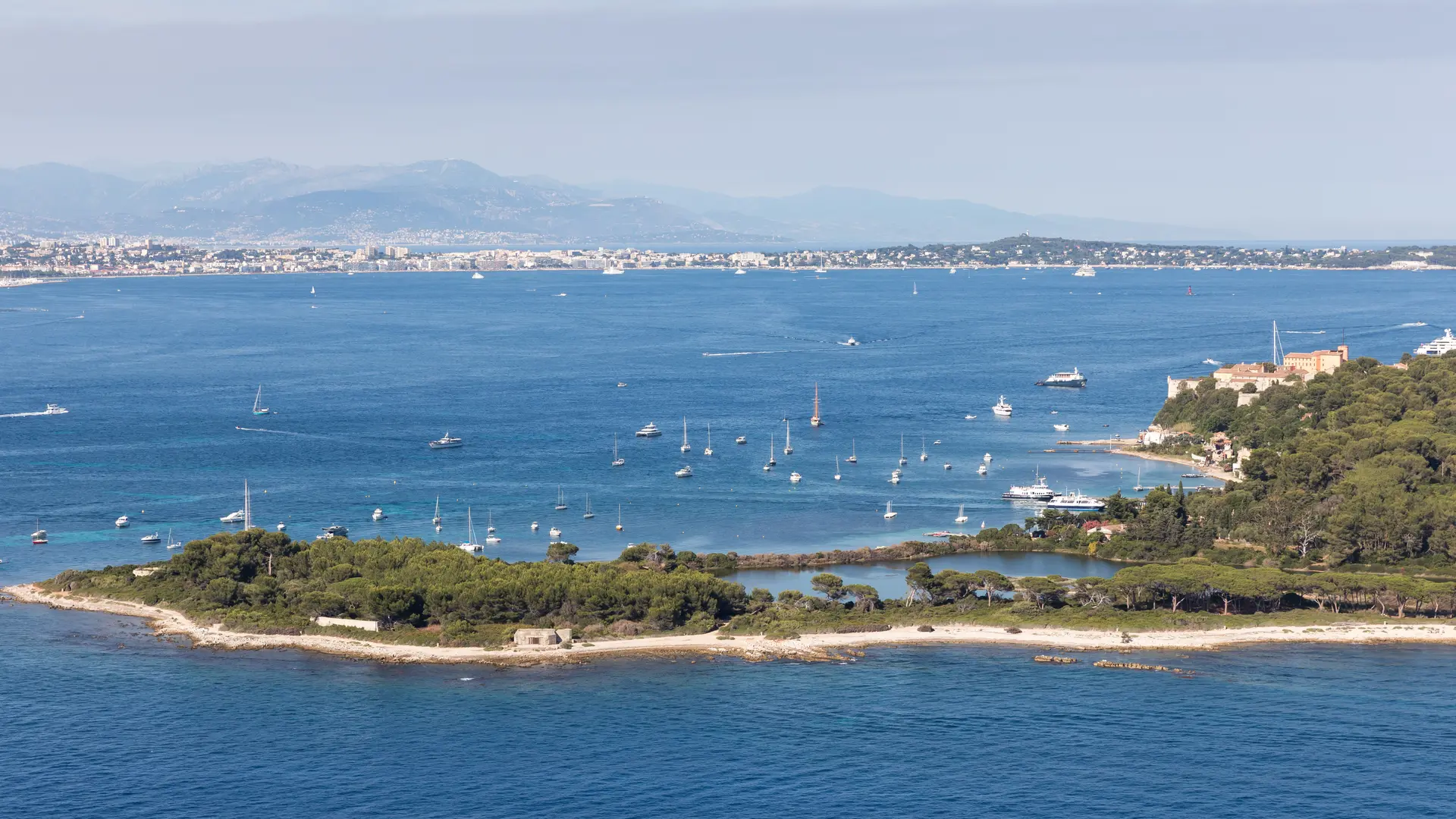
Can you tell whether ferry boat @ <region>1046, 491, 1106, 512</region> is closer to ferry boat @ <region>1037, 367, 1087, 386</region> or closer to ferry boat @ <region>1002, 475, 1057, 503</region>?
ferry boat @ <region>1002, 475, 1057, 503</region>

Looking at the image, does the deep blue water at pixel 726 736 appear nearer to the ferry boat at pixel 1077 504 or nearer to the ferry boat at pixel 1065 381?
the ferry boat at pixel 1077 504

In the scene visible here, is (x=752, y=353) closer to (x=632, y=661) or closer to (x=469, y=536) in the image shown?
(x=469, y=536)

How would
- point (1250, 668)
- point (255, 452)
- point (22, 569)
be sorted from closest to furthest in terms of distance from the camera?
point (1250, 668) < point (22, 569) < point (255, 452)

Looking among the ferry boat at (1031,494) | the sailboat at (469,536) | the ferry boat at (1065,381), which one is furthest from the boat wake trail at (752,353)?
the sailboat at (469,536)

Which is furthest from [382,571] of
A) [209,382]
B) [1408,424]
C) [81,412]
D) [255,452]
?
[209,382]

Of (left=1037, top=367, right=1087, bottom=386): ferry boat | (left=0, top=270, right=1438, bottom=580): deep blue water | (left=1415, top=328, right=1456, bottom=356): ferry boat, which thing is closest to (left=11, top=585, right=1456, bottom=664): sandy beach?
(left=0, top=270, right=1438, bottom=580): deep blue water

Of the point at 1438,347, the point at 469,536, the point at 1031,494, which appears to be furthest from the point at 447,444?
the point at 1438,347

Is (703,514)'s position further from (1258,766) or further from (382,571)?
(1258,766)
